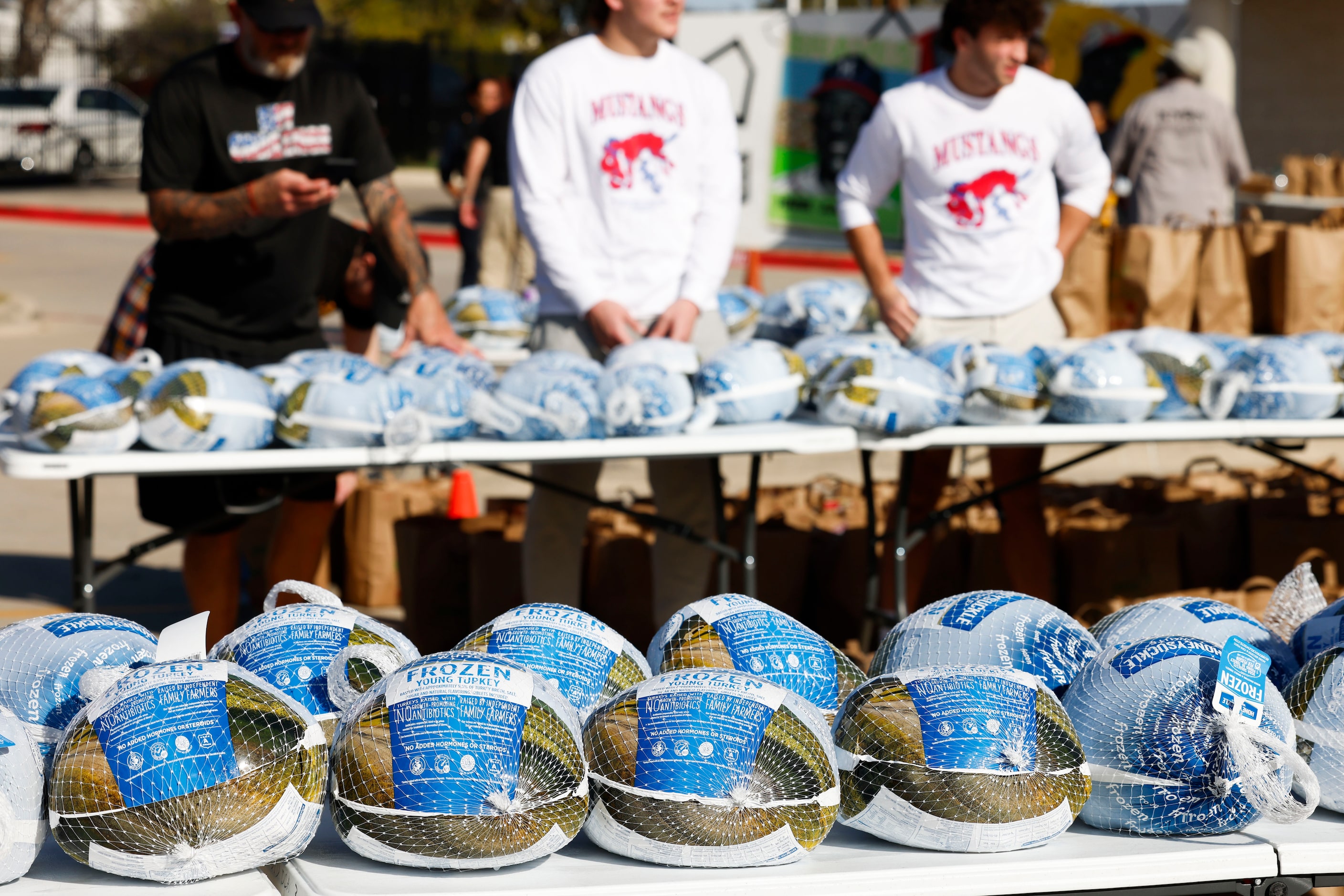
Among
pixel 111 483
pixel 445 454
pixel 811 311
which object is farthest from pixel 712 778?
pixel 111 483

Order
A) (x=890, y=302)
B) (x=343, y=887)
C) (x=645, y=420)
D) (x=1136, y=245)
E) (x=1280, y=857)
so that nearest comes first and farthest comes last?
(x=343, y=887) < (x=1280, y=857) < (x=645, y=420) < (x=890, y=302) < (x=1136, y=245)

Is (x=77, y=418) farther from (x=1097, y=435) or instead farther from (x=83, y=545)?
(x=1097, y=435)

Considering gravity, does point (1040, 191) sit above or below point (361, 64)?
below

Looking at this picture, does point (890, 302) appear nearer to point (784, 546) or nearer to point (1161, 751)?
point (784, 546)

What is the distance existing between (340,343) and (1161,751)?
9312mm

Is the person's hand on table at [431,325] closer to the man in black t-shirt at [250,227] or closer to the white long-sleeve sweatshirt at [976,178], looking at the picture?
the man in black t-shirt at [250,227]

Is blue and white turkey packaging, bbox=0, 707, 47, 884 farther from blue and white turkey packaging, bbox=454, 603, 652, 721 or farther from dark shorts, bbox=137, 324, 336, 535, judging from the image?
dark shorts, bbox=137, 324, 336, 535

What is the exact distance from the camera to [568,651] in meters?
1.97

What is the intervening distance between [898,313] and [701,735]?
2.99 m

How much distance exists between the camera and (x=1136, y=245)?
277 inches

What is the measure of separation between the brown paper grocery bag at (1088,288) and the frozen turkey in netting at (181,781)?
6040mm

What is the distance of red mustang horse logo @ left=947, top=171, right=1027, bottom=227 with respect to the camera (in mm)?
4410

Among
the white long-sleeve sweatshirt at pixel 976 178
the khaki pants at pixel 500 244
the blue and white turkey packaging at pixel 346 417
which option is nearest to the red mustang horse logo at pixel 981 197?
the white long-sleeve sweatshirt at pixel 976 178

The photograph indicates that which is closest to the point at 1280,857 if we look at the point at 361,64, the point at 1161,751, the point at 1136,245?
the point at 1161,751
